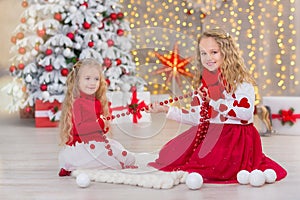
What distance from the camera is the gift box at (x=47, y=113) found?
436cm

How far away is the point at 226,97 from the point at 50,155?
47.8 inches

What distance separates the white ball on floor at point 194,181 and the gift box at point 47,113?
2368mm

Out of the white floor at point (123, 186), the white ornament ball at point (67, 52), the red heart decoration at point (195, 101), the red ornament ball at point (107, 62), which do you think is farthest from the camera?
the red ornament ball at point (107, 62)

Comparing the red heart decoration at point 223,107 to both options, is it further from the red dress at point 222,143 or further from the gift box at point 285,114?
the gift box at point 285,114

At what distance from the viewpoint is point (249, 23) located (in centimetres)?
520

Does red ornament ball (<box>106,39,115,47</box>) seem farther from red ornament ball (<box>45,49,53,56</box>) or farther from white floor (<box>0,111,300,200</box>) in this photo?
white floor (<box>0,111,300,200</box>)

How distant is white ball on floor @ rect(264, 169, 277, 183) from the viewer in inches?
90.4

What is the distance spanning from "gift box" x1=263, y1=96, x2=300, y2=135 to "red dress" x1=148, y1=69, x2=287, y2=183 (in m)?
1.48

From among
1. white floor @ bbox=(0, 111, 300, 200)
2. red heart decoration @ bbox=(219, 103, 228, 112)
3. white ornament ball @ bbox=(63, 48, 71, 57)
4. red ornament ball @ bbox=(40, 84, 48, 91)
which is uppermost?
white ornament ball @ bbox=(63, 48, 71, 57)

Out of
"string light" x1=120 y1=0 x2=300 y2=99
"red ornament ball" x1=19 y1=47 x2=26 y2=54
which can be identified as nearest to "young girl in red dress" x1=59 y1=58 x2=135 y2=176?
"red ornament ball" x1=19 y1=47 x2=26 y2=54

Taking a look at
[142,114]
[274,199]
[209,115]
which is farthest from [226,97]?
[274,199]

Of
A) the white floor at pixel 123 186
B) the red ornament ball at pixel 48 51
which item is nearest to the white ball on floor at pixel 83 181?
the white floor at pixel 123 186

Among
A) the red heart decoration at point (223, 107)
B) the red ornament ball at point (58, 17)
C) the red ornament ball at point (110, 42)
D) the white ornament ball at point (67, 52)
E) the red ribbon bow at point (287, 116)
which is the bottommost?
the red ribbon bow at point (287, 116)

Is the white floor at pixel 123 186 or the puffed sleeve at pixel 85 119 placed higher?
the puffed sleeve at pixel 85 119
